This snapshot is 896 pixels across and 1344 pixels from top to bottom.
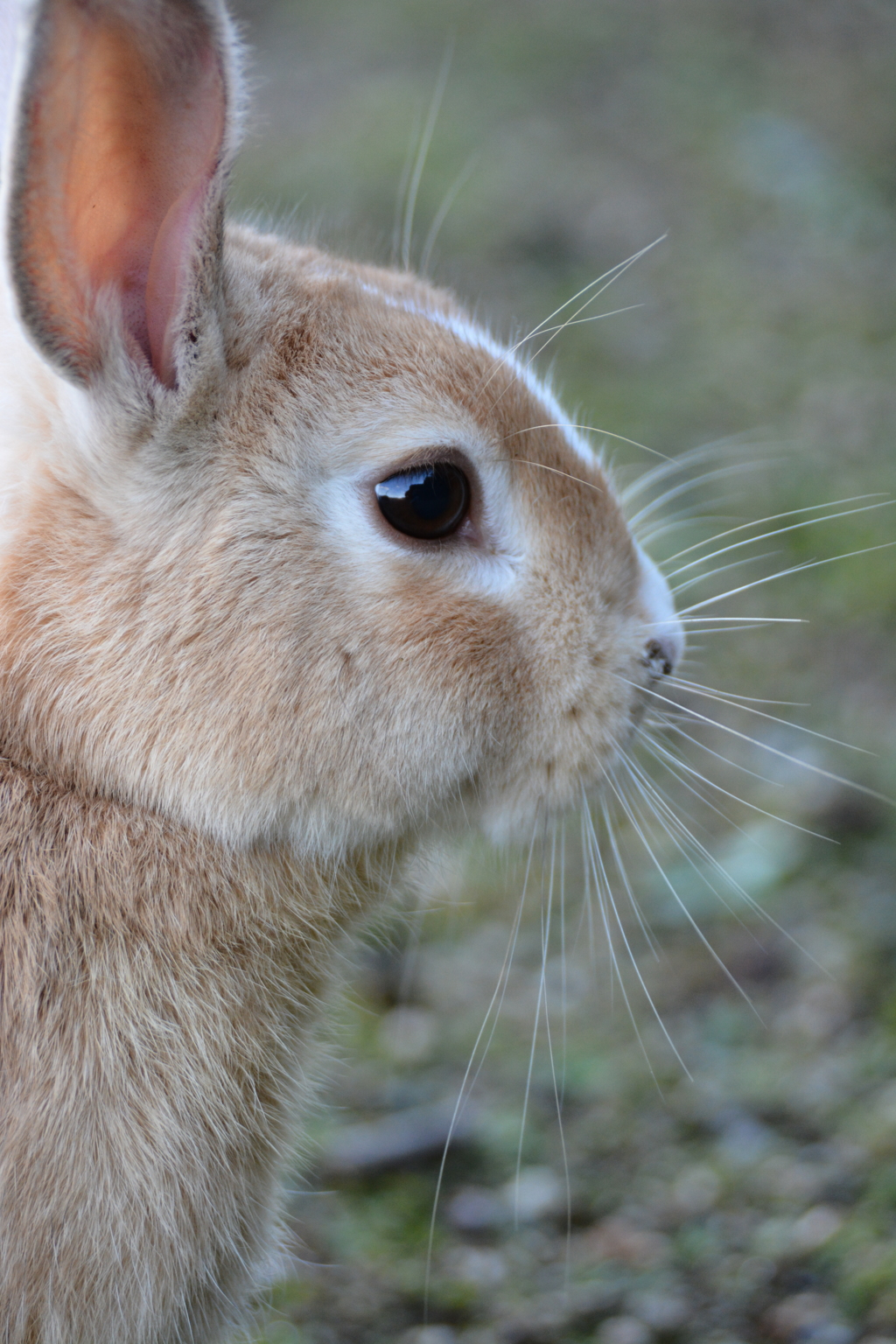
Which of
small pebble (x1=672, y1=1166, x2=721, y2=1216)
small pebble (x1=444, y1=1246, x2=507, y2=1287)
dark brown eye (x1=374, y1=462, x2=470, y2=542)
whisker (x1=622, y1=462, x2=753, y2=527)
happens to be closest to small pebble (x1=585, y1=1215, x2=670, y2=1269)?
small pebble (x1=672, y1=1166, x2=721, y2=1216)

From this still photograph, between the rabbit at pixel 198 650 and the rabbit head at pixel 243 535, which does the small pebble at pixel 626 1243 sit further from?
the rabbit head at pixel 243 535

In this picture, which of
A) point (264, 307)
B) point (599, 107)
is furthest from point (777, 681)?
point (599, 107)

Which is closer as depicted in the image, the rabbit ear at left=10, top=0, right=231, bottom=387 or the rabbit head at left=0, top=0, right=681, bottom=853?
the rabbit ear at left=10, top=0, right=231, bottom=387

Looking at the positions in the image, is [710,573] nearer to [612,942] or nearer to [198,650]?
[198,650]

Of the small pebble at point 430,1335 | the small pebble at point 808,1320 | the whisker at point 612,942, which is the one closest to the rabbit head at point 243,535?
the whisker at point 612,942

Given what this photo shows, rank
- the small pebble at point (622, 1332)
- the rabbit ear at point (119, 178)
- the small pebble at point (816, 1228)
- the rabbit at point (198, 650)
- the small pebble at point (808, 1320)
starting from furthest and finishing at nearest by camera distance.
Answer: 1. the small pebble at point (816, 1228)
2. the small pebble at point (622, 1332)
3. the small pebble at point (808, 1320)
4. the rabbit at point (198, 650)
5. the rabbit ear at point (119, 178)

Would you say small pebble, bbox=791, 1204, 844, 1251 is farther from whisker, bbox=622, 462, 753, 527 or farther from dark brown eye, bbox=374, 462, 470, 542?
dark brown eye, bbox=374, 462, 470, 542

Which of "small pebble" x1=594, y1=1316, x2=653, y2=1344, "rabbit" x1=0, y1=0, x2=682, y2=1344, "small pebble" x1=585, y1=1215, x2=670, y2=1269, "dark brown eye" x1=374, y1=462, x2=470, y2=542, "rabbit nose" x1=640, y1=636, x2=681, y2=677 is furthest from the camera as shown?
"small pebble" x1=585, y1=1215, x2=670, y2=1269
